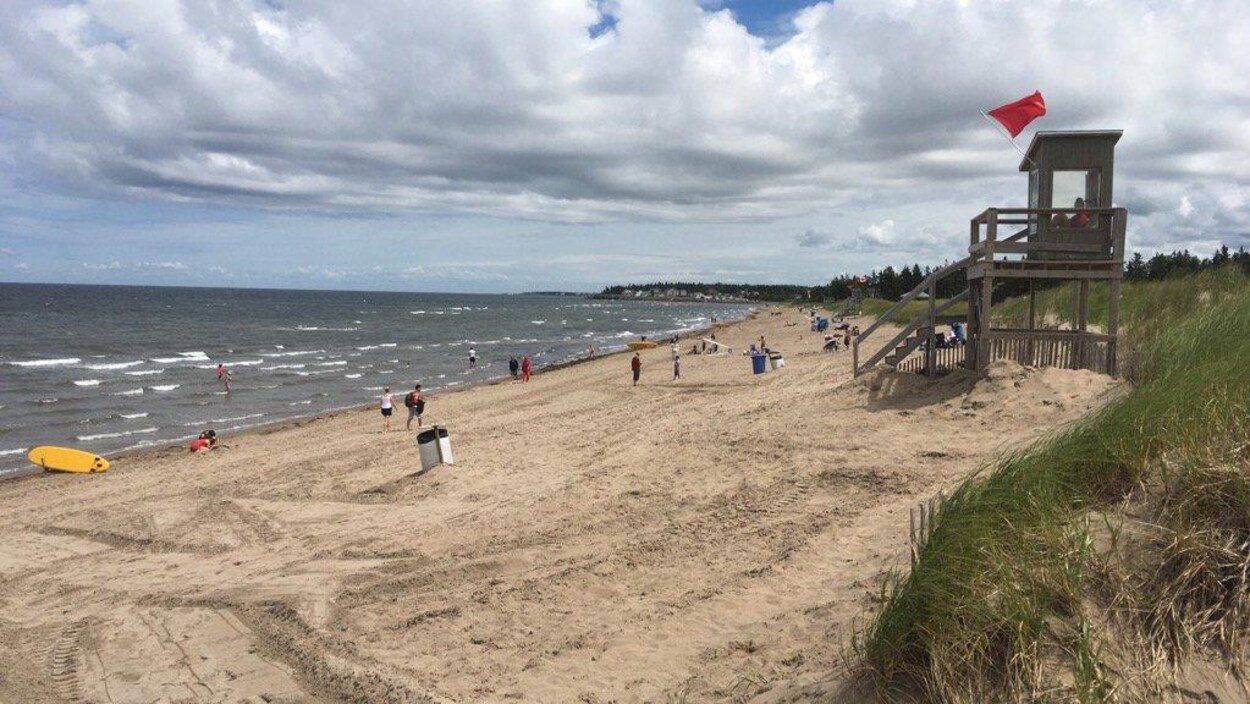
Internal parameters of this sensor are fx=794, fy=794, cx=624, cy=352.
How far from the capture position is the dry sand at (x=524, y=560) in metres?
5.97

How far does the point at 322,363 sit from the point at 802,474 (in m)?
39.2

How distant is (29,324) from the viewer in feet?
239

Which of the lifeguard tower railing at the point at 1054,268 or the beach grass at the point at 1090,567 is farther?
the lifeguard tower railing at the point at 1054,268

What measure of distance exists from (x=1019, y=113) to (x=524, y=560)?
9.73 m

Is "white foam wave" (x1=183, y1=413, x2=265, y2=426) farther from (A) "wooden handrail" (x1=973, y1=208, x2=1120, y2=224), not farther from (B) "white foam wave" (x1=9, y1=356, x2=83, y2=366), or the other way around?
(A) "wooden handrail" (x1=973, y1=208, x2=1120, y2=224)

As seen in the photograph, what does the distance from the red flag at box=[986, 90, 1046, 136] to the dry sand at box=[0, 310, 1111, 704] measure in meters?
3.89

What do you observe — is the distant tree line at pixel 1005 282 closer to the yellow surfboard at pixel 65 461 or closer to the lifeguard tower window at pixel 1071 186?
the lifeguard tower window at pixel 1071 186

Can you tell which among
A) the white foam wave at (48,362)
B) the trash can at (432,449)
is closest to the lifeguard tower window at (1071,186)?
the trash can at (432,449)

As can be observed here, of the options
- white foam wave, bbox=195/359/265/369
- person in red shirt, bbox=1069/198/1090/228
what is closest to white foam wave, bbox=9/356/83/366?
white foam wave, bbox=195/359/265/369

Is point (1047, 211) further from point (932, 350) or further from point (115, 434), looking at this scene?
point (115, 434)

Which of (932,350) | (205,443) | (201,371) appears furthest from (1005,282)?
(201,371)

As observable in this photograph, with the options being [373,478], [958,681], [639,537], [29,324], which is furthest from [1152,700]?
[29,324]

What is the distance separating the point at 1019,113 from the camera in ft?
39.1

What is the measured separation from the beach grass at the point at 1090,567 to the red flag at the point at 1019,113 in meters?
8.17
